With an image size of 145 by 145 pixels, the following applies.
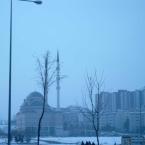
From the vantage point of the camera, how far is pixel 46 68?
24.6 metres

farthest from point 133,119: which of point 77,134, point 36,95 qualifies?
point 36,95

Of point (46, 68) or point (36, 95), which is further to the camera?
point (36, 95)

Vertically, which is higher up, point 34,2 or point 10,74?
point 34,2

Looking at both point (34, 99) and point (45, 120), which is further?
point (45, 120)

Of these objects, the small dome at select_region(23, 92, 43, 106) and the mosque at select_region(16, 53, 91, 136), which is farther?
the mosque at select_region(16, 53, 91, 136)

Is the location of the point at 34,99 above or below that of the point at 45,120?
above

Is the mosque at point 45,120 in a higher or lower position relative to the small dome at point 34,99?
lower

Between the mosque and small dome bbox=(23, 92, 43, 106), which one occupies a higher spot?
small dome bbox=(23, 92, 43, 106)

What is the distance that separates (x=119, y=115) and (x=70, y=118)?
20193 millimetres

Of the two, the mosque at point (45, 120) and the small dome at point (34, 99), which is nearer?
the small dome at point (34, 99)

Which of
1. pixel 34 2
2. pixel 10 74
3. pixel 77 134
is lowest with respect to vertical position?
pixel 77 134

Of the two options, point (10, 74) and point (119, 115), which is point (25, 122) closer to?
point (119, 115)

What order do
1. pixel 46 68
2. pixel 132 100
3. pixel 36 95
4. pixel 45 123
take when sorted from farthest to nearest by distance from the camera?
pixel 132 100 < pixel 45 123 < pixel 36 95 < pixel 46 68

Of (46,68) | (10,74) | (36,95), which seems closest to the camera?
(10,74)
